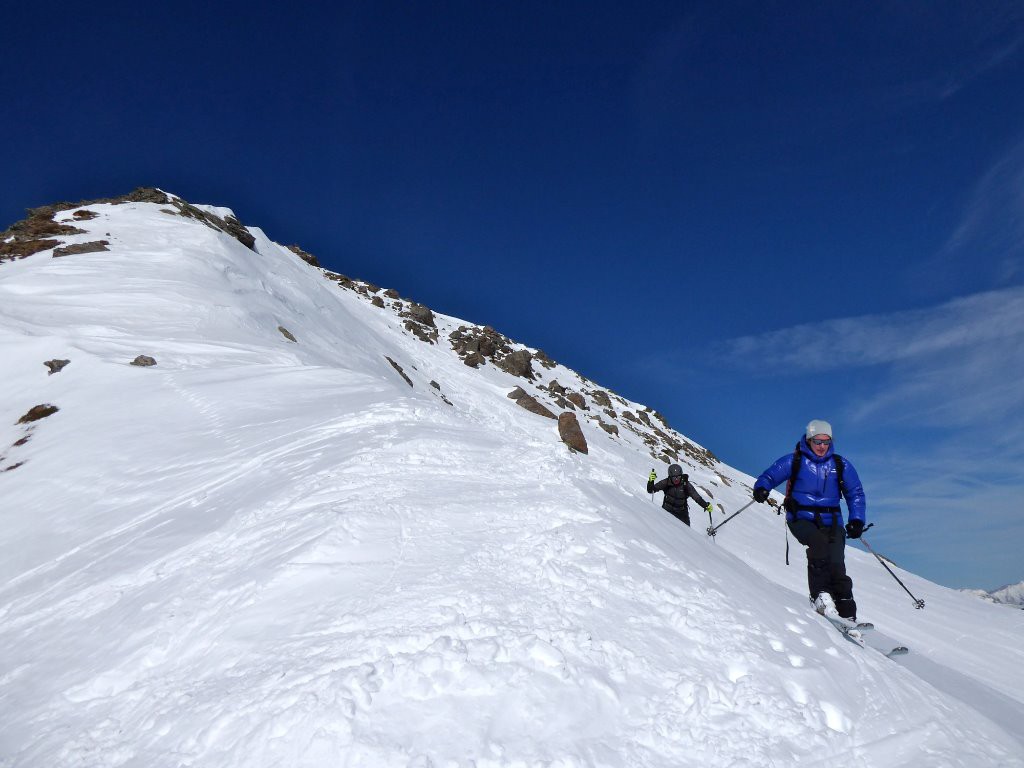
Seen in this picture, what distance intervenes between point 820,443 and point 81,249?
100 ft

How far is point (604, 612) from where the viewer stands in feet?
13.8

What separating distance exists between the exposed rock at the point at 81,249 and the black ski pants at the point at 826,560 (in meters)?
30.2

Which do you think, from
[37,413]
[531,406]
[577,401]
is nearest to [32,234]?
[37,413]

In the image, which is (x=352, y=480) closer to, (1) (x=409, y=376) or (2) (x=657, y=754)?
(2) (x=657, y=754)

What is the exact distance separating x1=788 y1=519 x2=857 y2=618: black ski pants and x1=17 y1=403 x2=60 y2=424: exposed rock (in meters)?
15.9

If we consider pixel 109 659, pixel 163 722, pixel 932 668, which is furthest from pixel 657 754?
pixel 932 668

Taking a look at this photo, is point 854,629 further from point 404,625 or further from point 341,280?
point 341,280

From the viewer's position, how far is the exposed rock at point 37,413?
12.5 meters

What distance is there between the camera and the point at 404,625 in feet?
12.7

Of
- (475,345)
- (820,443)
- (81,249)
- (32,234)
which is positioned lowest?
(820,443)

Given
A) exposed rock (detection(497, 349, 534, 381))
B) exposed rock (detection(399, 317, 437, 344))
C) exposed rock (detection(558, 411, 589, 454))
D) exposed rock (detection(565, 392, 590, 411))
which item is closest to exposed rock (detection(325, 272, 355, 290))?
exposed rock (detection(399, 317, 437, 344))

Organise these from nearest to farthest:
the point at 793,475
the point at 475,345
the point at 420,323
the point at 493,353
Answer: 1. the point at 793,475
2. the point at 493,353
3. the point at 475,345
4. the point at 420,323

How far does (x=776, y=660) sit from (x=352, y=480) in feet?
16.4

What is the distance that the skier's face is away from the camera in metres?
6.65
